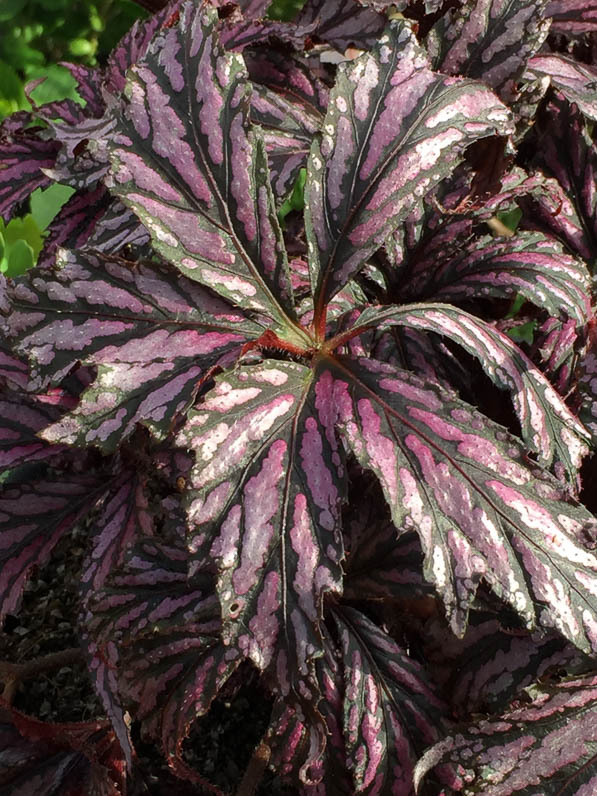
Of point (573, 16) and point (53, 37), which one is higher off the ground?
point (53, 37)

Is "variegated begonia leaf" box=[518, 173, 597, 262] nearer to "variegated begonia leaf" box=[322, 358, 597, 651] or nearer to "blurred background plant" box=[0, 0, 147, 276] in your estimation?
"variegated begonia leaf" box=[322, 358, 597, 651]

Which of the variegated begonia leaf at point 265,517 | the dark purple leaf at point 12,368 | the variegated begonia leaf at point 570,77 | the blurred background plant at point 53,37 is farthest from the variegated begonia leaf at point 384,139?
the blurred background plant at point 53,37

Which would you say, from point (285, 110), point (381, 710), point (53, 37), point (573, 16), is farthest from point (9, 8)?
point (381, 710)

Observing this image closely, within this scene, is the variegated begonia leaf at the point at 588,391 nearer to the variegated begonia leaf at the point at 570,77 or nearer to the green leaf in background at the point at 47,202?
the variegated begonia leaf at the point at 570,77

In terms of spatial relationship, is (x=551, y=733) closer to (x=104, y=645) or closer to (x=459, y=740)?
(x=459, y=740)

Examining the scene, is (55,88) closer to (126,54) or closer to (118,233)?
(126,54)

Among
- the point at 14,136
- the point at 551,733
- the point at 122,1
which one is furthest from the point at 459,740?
the point at 122,1
